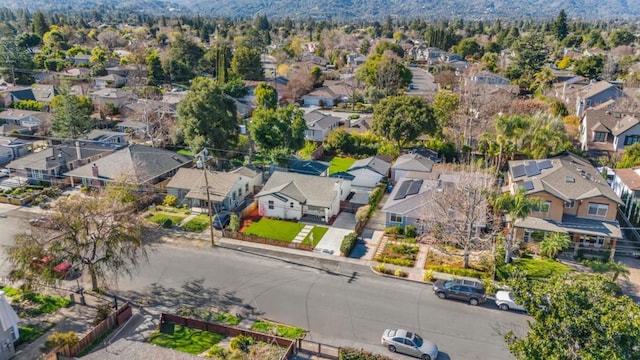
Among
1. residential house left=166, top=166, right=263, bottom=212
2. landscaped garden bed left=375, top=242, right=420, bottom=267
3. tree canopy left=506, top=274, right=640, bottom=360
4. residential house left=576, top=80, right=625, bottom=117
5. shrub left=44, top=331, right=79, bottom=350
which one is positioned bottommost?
landscaped garden bed left=375, top=242, right=420, bottom=267

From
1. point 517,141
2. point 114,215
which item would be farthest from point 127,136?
point 517,141

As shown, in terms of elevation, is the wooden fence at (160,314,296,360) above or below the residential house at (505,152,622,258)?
below

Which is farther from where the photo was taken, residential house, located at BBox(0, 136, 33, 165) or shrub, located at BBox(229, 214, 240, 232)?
residential house, located at BBox(0, 136, 33, 165)

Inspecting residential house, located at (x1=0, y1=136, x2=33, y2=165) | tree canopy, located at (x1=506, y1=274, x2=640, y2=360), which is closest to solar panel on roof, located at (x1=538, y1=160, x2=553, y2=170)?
tree canopy, located at (x1=506, y1=274, x2=640, y2=360)

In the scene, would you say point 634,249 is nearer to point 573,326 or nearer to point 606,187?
point 606,187

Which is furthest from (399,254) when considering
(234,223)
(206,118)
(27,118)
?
(27,118)

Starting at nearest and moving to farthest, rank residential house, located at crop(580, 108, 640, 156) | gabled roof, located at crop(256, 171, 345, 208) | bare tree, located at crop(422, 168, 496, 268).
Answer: bare tree, located at crop(422, 168, 496, 268), gabled roof, located at crop(256, 171, 345, 208), residential house, located at crop(580, 108, 640, 156)

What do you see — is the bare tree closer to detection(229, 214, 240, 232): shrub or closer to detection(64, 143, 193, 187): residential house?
detection(229, 214, 240, 232): shrub
